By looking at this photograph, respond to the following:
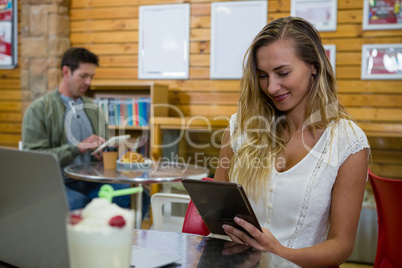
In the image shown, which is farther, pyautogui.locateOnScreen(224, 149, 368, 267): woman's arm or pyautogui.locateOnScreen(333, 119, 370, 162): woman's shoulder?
pyautogui.locateOnScreen(333, 119, 370, 162): woman's shoulder

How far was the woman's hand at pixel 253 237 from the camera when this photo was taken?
3.89 feet

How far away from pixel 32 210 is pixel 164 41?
407 centimetres

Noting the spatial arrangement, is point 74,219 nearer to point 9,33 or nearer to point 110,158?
point 110,158

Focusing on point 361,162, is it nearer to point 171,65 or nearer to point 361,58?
point 361,58

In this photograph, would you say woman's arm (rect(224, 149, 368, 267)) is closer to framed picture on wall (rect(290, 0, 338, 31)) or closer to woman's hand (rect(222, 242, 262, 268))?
woman's hand (rect(222, 242, 262, 268))

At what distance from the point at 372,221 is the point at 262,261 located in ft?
9.70

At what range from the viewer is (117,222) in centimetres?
68

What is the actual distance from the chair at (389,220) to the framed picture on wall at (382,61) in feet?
8.17

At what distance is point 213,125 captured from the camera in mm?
3979


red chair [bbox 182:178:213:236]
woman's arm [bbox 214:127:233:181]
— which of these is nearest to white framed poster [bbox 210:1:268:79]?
woman's arm [bbox 214:127:233:181]

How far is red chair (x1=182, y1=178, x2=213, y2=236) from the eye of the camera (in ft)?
5.22

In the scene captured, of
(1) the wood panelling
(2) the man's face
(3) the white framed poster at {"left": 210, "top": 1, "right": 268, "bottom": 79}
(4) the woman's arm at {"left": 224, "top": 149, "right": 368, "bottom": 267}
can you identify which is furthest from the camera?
(1) the wood panelling

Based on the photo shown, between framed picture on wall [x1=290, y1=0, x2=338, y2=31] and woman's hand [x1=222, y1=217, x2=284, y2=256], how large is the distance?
132 inches

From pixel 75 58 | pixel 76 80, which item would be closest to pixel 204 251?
pixel 76 80
